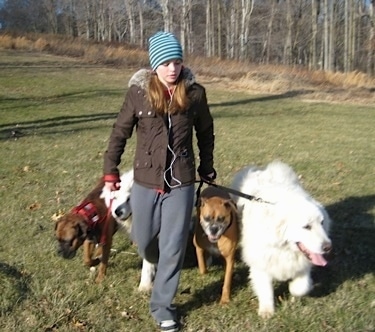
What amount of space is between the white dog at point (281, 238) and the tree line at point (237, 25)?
91.9ft

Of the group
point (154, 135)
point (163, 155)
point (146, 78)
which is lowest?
point (163, 155)

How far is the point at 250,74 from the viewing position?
23328 millimetres

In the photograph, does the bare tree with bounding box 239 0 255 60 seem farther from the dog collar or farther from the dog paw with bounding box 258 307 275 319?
the dog paw with bounding box 258 307 275 319

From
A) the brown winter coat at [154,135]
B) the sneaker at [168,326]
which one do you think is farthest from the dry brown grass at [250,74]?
the sneaker at [168,326]

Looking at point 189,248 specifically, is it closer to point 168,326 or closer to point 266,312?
point 266,312

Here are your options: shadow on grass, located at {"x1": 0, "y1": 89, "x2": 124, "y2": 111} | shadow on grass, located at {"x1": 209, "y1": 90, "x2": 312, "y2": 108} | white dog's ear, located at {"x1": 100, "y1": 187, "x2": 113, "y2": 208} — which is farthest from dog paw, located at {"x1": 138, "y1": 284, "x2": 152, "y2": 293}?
shadow on grass, located at {"x1": 209, "y1": 90, "x2": 312, "y2": 108}

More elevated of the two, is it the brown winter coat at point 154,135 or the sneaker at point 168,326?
the brown winter coat at point 154,135

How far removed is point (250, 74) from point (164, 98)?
67.6 feet

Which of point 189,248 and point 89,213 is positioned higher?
point 89,213

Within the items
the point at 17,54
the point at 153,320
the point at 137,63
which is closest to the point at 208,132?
the point at 153,320

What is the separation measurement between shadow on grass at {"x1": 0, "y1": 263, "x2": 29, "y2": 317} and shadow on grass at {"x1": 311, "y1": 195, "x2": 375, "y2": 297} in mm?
2309

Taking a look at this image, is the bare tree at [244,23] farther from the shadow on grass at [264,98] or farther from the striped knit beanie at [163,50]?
the striped knit beanie at [163,50]

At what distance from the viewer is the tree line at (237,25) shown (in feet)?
108

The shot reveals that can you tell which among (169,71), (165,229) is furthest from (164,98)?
(165,229)
